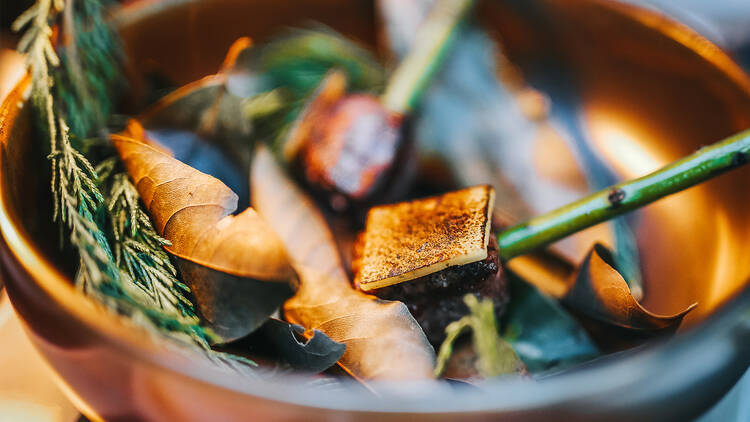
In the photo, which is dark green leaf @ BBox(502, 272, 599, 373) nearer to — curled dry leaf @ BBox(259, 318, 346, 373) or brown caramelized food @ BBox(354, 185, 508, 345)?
brown caramelized food @ BBox(354, 185, 508, 345)

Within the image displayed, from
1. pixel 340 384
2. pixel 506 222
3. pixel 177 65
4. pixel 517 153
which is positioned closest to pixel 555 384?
pixel 340 384

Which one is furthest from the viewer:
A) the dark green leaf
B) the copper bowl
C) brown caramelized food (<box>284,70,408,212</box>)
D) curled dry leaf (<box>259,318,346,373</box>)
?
brown caramelized food (<box>284,70,408,212</box>)

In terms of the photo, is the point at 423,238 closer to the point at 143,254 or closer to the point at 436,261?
the point at 436,261

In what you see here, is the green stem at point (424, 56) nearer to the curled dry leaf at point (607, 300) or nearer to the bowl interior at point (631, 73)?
the bowl interior at point (631, 73)

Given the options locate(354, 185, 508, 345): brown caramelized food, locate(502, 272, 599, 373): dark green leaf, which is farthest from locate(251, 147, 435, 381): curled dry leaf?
locate(502, 272, 599, 373): dark green leaf

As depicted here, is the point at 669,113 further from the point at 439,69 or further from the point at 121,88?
the point at 121,88

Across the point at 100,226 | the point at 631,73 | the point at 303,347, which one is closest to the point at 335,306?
the point at 303,347

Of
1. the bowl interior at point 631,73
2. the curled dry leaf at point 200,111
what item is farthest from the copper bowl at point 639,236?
Answer: the curled dry leaf at point 200,111
